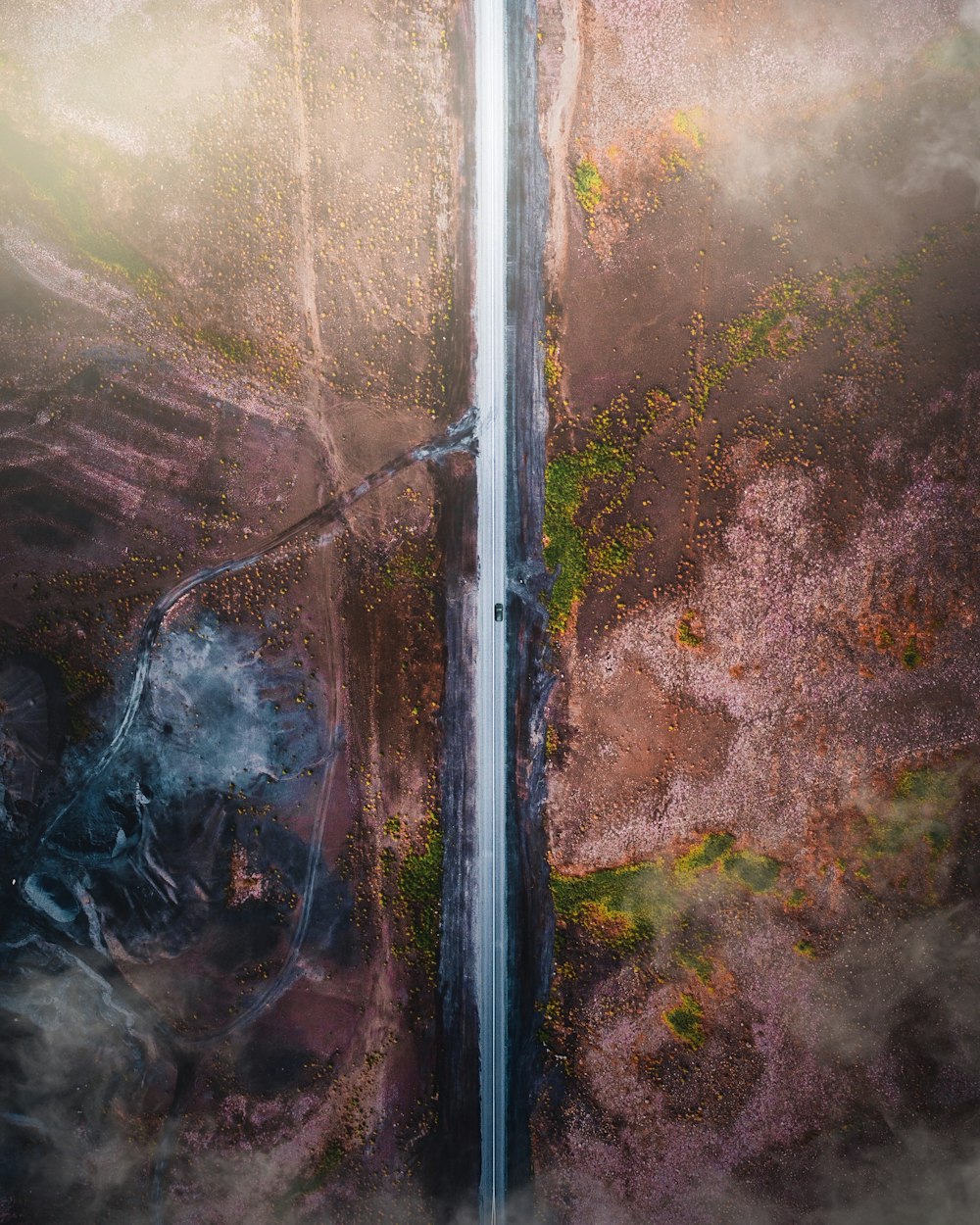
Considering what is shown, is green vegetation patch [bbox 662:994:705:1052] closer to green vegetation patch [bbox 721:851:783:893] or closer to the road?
green vegetation patch [bbox 721:851:783:893]

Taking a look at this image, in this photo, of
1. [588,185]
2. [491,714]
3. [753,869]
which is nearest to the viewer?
[588,185]

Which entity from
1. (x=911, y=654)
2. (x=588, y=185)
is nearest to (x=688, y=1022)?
(x=911, y=654)

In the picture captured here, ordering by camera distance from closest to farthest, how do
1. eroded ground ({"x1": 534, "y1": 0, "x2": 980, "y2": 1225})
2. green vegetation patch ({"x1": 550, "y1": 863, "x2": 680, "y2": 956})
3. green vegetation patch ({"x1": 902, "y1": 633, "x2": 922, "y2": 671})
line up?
eroded ground ({"x1": 534, "y1": 0, "x2": 980, "y2": 1225}) → green vegetation patch ({"x1": 902, "y1": 633, "x2": 922, "y2": 671}) → green vegetation patch ({"x1": 550, "y1": 863, "x2": 680, "y2": 956})

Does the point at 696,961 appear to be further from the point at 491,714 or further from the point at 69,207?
the point at 69,207

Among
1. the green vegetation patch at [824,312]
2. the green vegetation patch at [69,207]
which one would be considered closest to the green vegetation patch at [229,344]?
the green vegetation patch at [69,207]

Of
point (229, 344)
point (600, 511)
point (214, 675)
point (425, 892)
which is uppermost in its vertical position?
point (229, 344)

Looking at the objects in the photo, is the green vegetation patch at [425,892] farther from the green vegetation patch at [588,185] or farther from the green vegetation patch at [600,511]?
the green vegetation patch at [588,185]

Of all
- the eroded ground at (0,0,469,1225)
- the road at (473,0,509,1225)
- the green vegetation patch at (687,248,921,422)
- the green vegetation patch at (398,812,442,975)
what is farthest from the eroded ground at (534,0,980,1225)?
the eroded ground at (0,0,469,1225)
